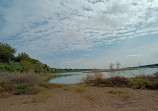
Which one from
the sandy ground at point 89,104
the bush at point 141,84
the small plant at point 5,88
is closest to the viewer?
the sandy ground at point 89,104

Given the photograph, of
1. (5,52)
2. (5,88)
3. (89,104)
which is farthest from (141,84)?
(5,52)

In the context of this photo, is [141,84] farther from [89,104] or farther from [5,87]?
[5,87]

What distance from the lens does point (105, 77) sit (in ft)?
36.5

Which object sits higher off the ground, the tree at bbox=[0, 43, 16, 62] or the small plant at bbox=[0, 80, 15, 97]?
the tree at bbox=[0, 43, 16, 62]

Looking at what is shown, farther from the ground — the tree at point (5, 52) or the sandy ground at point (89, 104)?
the tree at point (5, 52)

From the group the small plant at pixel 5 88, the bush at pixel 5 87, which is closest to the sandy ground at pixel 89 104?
the small plant at pixel 5 88

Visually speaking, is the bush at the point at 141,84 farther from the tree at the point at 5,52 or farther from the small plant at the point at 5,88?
the tree at the point at 5,52

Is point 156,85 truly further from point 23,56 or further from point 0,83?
point 23,56

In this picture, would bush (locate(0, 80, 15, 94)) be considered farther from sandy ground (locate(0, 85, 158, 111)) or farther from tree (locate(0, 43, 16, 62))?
tree (locate(0, 43, 16, 62))

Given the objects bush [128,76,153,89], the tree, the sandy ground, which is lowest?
the sandy ground

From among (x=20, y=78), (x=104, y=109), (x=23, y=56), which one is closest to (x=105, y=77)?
(x=104, y=109)

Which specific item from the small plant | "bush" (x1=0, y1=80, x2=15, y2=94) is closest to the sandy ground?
the small plant

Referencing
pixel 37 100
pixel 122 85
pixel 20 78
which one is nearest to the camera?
pixel 37 100

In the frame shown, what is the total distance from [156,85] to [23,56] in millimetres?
41269
